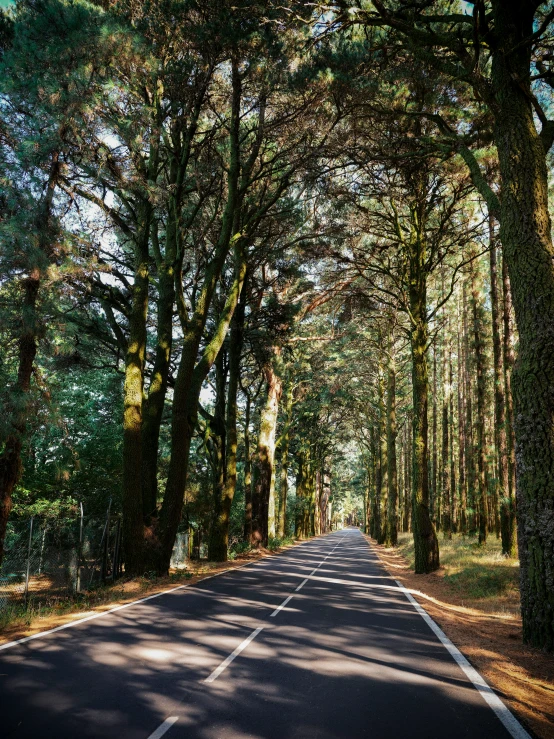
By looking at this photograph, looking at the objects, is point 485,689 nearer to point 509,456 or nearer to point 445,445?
point 509,456

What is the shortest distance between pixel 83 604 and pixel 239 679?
627cm

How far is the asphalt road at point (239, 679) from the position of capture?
4289 millimetres

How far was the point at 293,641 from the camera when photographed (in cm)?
728

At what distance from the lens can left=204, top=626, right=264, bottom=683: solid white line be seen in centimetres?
550

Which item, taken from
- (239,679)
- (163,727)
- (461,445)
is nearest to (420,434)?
(239,679)

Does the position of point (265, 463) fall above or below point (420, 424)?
below

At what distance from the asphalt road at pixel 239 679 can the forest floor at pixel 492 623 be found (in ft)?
1.36

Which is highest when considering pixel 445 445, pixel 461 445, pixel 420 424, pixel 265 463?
pixel 461 445

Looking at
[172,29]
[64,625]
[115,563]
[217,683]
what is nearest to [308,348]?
[115,563]

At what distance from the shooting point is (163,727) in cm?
421

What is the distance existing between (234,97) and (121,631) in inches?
563

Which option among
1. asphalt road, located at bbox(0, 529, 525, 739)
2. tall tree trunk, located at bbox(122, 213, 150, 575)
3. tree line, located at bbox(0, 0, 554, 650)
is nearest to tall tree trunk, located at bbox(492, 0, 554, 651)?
tree line, located at bbox(0, 0, 554, 650)

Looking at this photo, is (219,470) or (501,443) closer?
(501,443)

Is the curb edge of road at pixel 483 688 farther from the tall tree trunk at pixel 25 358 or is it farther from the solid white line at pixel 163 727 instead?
the tall tree trunk at pixel 25 358
